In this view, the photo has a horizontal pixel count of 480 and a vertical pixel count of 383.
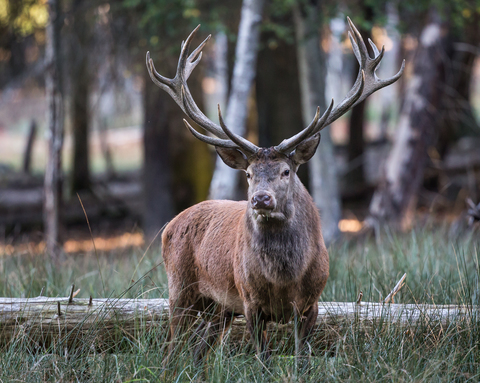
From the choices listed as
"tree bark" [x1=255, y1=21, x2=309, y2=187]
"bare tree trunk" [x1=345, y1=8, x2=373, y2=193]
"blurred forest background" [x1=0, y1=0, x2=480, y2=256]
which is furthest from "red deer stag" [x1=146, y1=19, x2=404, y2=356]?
"bare tree trunk" [x1=345, y1=8, x2=373, y2=193]

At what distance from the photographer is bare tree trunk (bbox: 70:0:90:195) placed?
32.2 ft

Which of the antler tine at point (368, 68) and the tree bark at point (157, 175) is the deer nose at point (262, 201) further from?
the tree bark at point (157, 175)

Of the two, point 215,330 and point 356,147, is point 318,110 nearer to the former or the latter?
point 215,330

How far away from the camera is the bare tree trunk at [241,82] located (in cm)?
744

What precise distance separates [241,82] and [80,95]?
644 cm

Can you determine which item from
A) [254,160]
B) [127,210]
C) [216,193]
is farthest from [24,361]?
[127,210]

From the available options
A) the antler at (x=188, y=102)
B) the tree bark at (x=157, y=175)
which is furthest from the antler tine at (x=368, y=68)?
the tree bark at (x=157, y=175)

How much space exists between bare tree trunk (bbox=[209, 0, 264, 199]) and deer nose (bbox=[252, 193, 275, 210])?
151 inches

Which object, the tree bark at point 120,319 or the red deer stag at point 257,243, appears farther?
the tree bark at point 120,319

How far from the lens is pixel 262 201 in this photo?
356cm

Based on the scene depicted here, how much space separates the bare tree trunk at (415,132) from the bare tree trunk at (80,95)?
595 cm

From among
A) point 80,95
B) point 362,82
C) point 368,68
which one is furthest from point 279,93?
point 362,82

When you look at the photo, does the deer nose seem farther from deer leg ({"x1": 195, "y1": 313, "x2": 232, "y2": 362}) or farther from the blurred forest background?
the blurred forest background

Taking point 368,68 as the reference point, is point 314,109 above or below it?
below
